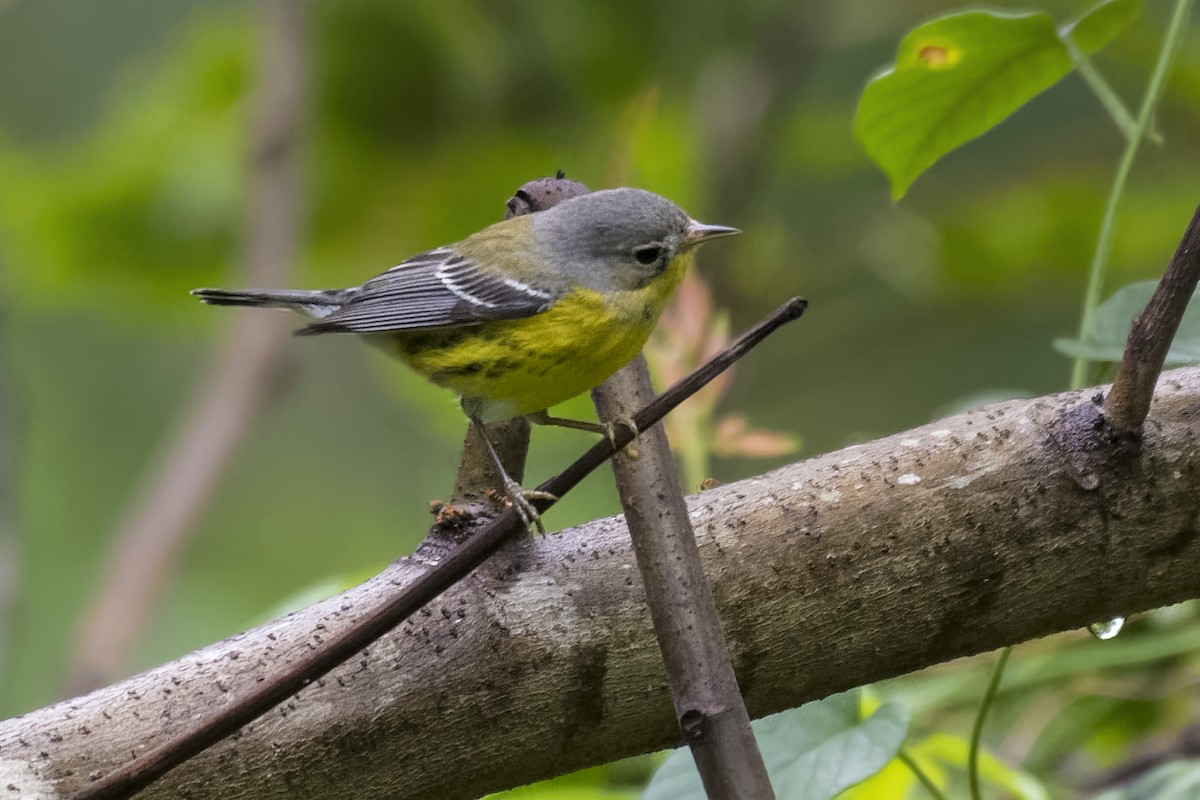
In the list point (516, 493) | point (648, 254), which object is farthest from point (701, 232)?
point (516, 493)

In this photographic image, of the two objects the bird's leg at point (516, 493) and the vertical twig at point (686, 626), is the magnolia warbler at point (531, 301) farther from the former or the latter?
the vertical twig at point (686, 626)

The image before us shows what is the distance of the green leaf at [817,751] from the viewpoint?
1.13 meters

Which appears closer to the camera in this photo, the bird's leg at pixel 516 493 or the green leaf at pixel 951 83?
the bird's leg at pixel 516 493

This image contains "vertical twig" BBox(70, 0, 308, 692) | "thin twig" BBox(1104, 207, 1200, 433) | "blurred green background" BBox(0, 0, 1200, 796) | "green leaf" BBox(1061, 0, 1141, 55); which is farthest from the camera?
"blurred green background" BBox(0, 0, 1200, 796)

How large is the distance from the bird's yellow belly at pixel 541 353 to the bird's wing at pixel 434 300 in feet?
0.09

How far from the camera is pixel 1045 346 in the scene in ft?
13.7

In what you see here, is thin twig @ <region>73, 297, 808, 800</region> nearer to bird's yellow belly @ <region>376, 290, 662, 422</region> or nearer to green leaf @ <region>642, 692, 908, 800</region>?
green leaf @ <region>642, 692, 908, 800</region>

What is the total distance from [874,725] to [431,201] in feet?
7.54

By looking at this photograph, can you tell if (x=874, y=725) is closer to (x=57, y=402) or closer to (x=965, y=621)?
(x=965, y=621)

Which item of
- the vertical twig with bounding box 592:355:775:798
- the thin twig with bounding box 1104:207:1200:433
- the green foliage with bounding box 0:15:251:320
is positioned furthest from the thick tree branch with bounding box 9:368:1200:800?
the green foliage with bounding box 0:15:251:320

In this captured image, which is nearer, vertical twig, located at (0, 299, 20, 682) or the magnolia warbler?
the magnolia warbler

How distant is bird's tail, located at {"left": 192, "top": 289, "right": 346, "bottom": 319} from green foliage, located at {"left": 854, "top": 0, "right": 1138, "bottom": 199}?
93 cm

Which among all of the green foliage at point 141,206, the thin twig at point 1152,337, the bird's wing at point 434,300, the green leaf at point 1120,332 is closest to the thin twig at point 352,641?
the thin twig at point 1152,337

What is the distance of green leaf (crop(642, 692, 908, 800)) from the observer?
1131mm
